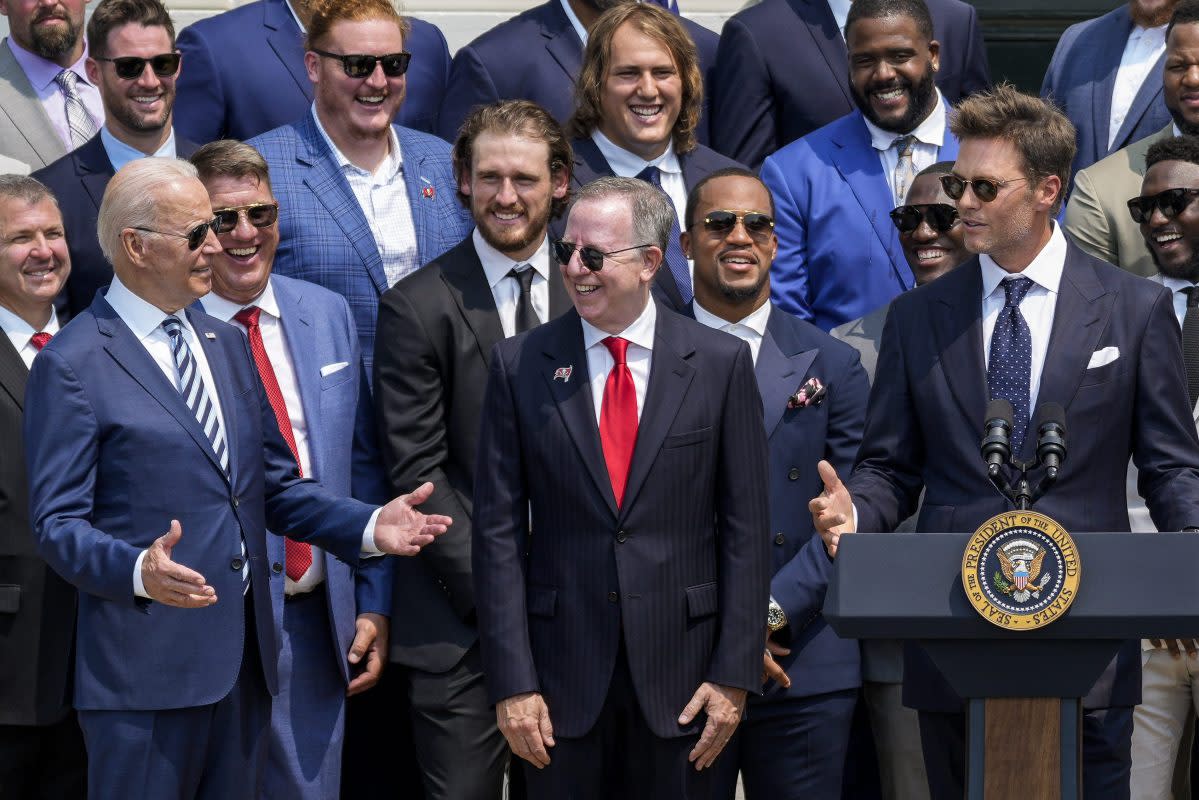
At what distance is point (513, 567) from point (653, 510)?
36 centimetres

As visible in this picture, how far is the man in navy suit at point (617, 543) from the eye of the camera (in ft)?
14.8

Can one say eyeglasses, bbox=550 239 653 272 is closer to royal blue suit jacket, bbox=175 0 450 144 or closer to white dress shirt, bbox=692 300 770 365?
white dress shirt, bbox=692 300 770 365

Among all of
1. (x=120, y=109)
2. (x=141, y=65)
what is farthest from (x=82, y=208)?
(x=141, y=65)

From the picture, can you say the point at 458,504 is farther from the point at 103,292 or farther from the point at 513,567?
the point at 103,292

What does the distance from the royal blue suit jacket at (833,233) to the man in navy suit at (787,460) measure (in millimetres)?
665

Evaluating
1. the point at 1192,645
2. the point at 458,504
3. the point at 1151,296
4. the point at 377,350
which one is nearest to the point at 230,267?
the point at 377,350

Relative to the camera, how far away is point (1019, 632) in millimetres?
3670

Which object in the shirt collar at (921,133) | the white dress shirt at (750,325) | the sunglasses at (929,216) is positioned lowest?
the white dress shirt at (750,325)

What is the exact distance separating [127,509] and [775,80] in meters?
3.29

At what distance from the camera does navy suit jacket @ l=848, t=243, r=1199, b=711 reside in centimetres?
435

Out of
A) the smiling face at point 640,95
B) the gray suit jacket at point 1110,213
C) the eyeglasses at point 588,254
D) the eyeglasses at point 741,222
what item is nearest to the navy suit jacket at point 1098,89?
the gray suit jacket at point 1110,213

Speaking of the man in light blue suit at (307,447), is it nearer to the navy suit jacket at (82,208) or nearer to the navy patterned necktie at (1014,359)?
the navy suit jacket at (82,208)

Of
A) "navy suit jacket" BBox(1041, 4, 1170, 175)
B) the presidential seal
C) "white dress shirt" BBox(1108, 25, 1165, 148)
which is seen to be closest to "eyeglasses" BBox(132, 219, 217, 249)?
the presidential seal

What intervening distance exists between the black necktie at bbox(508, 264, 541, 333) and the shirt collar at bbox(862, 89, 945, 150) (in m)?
1.64
